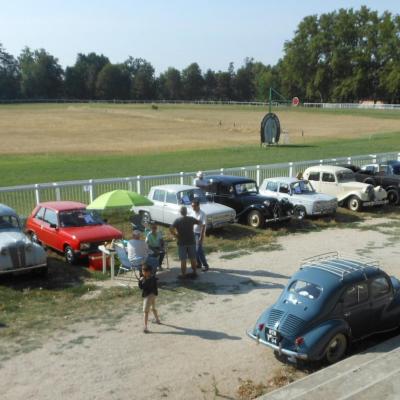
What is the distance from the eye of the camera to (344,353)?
8352 millimetres

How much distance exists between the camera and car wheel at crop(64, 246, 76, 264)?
43.2ft

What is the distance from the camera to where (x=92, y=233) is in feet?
44.2

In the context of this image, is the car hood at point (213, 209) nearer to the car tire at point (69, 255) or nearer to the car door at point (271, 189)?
the car door at point (271, 189)

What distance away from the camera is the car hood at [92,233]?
1322 cm

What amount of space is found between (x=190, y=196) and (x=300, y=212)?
385 cm

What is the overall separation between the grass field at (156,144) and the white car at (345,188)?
34.5ft

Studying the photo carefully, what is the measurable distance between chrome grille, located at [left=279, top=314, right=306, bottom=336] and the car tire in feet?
21.0

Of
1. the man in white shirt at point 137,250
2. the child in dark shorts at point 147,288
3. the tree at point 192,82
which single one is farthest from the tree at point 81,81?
the child in dark shorts at point 147,288

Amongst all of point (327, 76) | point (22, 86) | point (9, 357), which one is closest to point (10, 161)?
point (9, 357)

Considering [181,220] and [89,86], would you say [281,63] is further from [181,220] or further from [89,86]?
[181,220]

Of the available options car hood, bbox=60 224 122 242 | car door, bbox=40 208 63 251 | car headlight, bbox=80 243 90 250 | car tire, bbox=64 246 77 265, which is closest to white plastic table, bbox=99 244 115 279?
car headlight, bbox=80 243 90 250

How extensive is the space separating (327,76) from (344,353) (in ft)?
401

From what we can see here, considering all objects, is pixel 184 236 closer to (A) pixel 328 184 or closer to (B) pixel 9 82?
(A) pixel 328 184

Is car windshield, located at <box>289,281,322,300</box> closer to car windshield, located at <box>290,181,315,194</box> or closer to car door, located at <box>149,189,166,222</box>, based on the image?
car door, located at <box>149,189,166,222</box>
